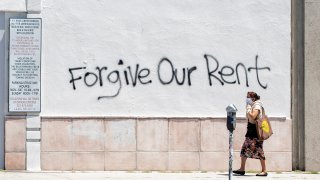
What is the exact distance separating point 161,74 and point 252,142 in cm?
222

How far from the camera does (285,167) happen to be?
1558 cm

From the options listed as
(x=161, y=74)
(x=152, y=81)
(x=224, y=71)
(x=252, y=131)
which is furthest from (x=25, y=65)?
(x=252, y=131)

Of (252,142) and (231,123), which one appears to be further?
(252,142)

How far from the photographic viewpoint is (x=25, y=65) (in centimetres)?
1491

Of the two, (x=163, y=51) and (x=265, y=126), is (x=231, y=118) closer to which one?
(x=265, y=126)

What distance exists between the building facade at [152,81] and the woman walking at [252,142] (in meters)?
0.57

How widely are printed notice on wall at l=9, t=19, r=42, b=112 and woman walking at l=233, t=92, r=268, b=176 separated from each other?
4.02 m

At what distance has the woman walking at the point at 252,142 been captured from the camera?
1478 cm

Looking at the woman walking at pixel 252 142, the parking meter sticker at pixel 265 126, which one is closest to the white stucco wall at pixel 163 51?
the woman walking at pixel 252 142

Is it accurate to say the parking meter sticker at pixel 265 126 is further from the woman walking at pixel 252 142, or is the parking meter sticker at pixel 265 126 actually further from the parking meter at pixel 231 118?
the parking meter at pixel 231 118

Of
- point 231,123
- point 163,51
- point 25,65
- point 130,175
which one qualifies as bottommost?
point 130,175

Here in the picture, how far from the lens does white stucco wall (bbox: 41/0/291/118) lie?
15.1 m

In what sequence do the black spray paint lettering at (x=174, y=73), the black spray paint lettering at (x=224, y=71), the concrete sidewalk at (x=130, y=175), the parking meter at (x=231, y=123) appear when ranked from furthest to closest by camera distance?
the black spray paint lettering at (x=224, y=71)
the black spray paint lettering at (x=174, y=73)
the concrete sidewalk at (x=130, y=175)
the parking meter at (x=231, y=123)

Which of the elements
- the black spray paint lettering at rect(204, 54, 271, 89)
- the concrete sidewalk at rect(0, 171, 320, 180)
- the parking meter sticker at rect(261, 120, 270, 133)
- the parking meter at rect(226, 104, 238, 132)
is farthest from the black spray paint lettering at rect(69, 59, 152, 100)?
the parking meter at rect(226, 104, 238, 132)
